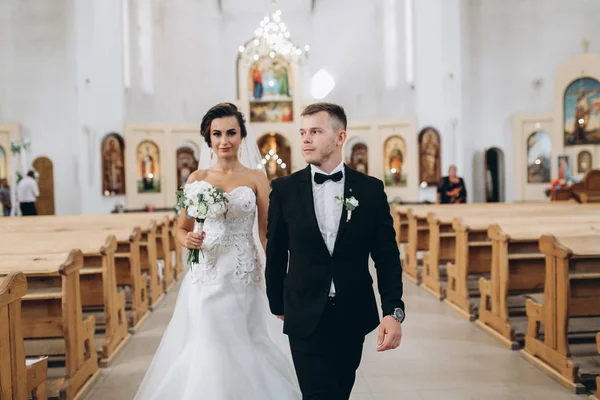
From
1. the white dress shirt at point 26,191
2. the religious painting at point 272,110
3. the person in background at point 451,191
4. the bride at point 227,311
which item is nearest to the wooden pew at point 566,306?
the bride at point 227,311

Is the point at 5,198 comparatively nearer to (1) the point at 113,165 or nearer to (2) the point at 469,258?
(1) the point at 113,165

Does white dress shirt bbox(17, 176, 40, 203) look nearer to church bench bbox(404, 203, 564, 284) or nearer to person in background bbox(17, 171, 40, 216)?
person in background bbox(17, 171, 40, 216)

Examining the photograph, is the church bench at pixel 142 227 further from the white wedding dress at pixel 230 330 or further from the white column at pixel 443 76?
the white column at pixel 443 76

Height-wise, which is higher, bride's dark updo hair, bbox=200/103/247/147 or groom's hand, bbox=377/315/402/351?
bride's dark updo hair, bbox=200/103/247/147

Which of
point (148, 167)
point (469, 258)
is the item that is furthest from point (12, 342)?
point (148, 167)

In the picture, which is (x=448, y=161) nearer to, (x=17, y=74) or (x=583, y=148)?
(x=583, y=148)

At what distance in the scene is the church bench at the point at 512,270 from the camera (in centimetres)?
570

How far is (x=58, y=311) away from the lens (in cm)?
442

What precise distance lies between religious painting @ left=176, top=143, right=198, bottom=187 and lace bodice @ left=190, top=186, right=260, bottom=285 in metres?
17.3

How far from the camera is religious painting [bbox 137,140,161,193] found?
19.0 meters

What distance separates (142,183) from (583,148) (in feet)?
45.3

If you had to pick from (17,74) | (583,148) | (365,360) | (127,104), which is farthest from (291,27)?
(365,360)

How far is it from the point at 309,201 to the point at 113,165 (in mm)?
16923

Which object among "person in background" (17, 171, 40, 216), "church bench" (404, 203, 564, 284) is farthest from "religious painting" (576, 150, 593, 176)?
"person in background" (17, 171, 40, 216)
